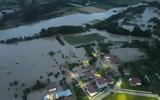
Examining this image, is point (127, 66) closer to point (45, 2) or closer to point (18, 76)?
point (18, 76)

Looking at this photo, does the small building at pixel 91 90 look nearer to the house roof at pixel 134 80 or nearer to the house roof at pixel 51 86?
the house roof at pixel 51 86

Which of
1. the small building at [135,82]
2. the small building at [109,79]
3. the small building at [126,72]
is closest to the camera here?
the small building at [135,82]

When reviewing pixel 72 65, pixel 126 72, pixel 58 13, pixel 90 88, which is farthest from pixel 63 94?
pixel 58 13

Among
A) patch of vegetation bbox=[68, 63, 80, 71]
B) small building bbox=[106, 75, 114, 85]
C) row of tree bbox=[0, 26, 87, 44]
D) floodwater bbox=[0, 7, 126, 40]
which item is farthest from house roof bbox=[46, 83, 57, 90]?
floodwater bbox=[0, 7, 126, 40]

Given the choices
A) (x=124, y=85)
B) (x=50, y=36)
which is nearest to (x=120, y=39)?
(x=50, y=36)

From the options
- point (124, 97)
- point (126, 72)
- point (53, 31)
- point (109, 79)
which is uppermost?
point (53, 31)

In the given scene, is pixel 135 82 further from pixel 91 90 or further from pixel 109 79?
pixel 91 90

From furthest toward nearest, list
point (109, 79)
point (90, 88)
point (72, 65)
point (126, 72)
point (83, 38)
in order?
1. point (83, 38)
2. point (72, 65)
3. point (126, 72)
4. point (109, 79)
5. point (90, 88)

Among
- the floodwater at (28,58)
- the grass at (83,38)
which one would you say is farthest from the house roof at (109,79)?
the grass at (83,38)
